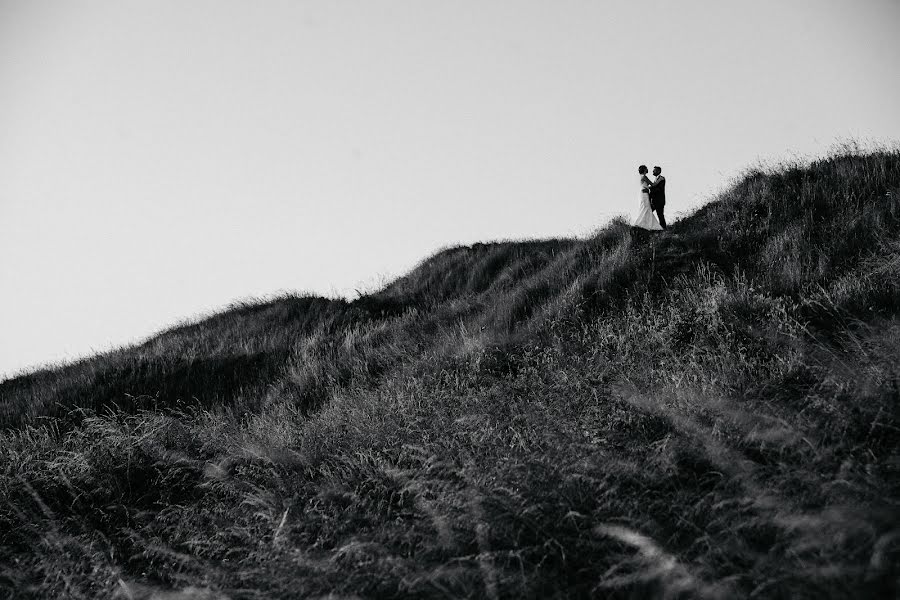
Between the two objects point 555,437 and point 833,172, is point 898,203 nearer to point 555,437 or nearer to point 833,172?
point 833,172

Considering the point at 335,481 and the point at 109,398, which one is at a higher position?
the point at 109,398

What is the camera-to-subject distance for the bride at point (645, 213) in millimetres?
10734

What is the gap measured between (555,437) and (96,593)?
122 inches

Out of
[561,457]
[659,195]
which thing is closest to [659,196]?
[659,195]

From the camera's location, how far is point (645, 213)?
10961mm

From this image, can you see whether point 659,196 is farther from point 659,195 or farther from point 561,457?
point 561,457

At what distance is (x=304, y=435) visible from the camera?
16.9 ft

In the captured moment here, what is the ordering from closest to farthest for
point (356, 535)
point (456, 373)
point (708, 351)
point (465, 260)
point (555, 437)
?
1. point (356, 535)
2. point (555, 437)
3. point (708, 351)
4. point (456, 373)
5. point (465, 260)

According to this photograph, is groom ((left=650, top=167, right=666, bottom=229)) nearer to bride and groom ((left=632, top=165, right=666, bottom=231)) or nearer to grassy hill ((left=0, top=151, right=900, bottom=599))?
bride and groom ((left=632, top=165, right=666, bottom=231))

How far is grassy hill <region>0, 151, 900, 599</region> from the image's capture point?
267 cm

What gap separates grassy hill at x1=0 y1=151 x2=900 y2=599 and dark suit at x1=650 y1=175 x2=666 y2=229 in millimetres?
2688

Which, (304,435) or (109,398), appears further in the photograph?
(109,398)

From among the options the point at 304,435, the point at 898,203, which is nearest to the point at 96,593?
the point at 304,435

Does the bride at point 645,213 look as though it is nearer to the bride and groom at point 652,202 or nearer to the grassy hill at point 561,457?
the bride and groom at point 652,202
